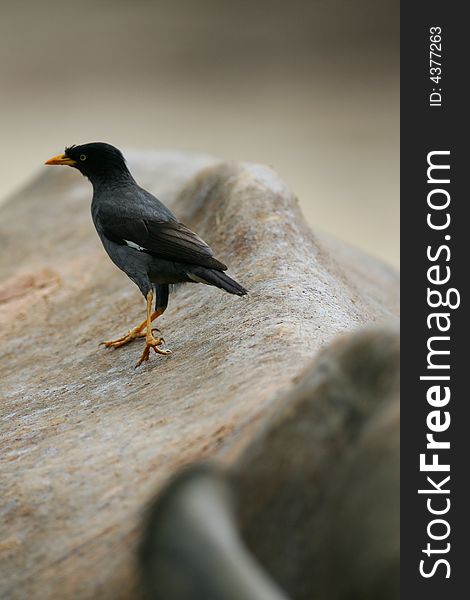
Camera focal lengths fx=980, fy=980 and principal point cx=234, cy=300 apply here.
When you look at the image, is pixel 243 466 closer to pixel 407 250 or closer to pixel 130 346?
pixel 407 250

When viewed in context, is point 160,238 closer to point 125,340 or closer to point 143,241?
point 143,241

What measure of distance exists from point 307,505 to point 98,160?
14.2 ft

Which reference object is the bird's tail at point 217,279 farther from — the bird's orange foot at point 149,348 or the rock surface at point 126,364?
the bird's orange foot at point 149,348

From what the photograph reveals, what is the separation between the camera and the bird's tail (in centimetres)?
613

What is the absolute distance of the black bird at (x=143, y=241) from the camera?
254 inches

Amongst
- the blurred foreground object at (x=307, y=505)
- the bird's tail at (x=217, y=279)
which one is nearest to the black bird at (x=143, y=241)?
the bird's tail at (x=217, y=279)

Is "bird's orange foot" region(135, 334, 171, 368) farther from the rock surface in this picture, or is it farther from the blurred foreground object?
the blurred foreground object

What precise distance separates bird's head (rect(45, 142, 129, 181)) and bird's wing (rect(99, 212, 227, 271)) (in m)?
0.47

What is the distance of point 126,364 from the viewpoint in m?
6.57

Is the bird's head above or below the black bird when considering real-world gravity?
above

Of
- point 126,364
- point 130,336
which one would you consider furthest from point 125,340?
point 126,364

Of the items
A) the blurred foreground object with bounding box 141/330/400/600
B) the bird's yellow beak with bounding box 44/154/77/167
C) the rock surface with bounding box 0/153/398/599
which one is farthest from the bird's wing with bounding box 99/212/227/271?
the blurred foreground object with bounding box 141/330/400/600

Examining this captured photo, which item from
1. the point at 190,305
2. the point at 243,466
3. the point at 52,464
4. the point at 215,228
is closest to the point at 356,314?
the point at 190,305

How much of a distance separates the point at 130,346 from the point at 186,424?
81.8 inches
